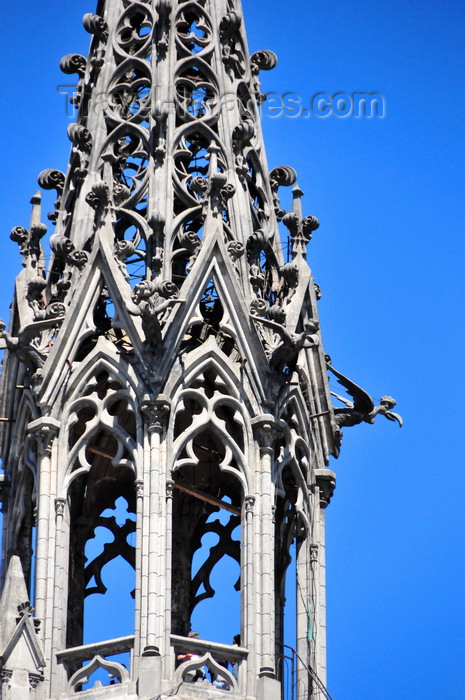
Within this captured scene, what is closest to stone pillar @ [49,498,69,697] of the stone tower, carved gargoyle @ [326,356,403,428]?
the stone tower

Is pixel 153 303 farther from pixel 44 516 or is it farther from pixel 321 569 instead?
pixel 321 569

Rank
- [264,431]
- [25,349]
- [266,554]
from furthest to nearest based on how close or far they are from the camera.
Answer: [25,349] < [264,431] < [266,554]

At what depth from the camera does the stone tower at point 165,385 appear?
60.1m

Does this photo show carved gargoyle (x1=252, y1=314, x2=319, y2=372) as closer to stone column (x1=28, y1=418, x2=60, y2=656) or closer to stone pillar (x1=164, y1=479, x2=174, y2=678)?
stone pillar (x1=164, y1=479, x2=174, y2=678)

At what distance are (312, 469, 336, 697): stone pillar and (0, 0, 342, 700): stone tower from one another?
1.6 inches

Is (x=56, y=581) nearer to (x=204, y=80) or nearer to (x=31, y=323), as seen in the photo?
(x=31, y=323)

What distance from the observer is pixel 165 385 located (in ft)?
204

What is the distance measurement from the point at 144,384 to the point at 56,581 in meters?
3.95

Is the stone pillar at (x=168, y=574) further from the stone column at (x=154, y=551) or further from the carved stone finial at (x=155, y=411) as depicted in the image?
the carved stone finial at (x=155, y=411)

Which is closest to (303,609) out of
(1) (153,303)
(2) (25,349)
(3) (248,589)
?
(3) (248,589)

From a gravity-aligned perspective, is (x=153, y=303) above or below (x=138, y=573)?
above

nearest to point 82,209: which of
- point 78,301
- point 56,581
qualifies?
point 78,301

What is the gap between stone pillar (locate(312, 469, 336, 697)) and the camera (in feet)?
205

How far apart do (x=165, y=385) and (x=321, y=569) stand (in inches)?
183
